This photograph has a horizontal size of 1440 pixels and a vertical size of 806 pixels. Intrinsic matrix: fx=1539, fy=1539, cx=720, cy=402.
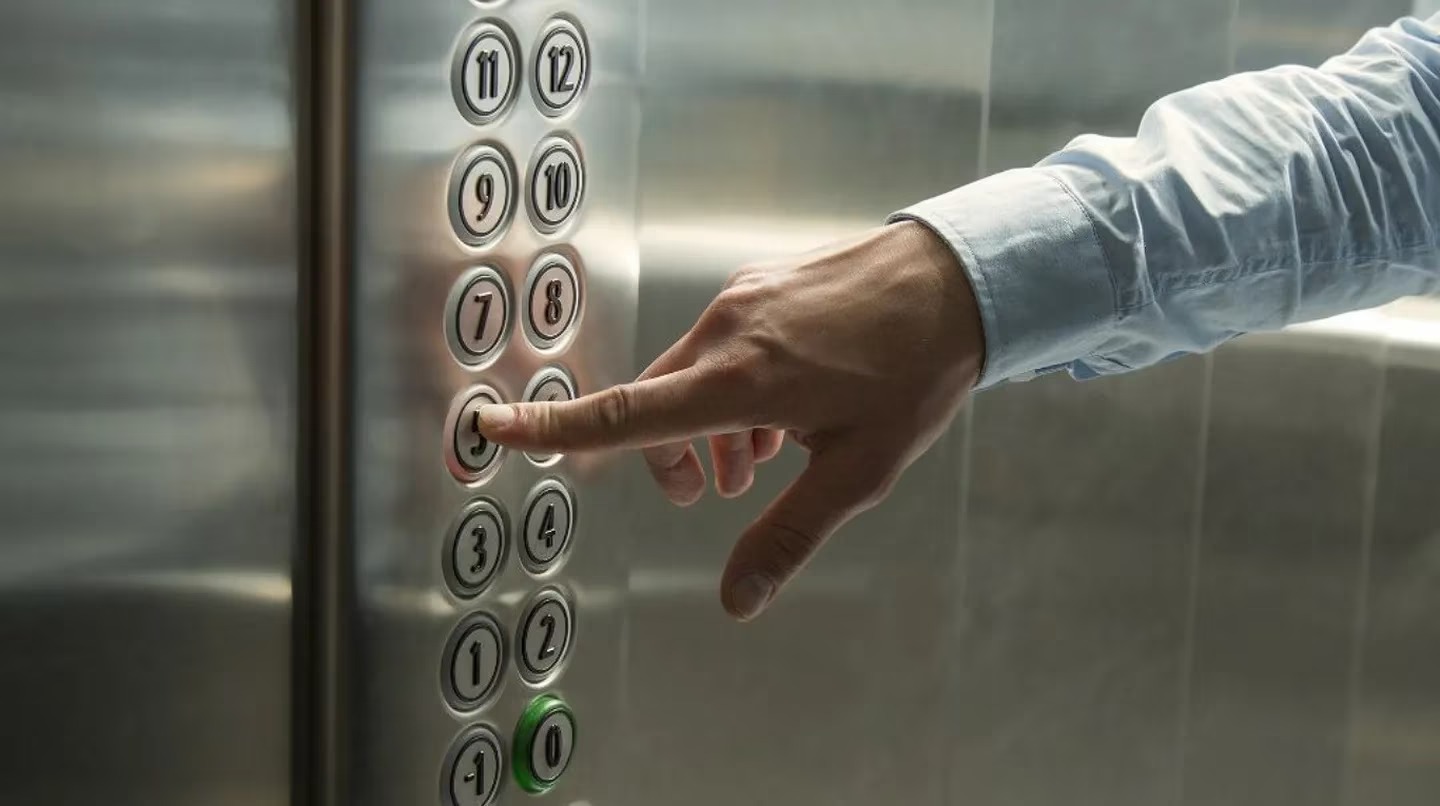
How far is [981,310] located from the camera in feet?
2.37

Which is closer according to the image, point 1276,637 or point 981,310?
point 981,310

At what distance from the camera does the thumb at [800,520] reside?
2.28 ft

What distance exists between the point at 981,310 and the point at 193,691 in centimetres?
40

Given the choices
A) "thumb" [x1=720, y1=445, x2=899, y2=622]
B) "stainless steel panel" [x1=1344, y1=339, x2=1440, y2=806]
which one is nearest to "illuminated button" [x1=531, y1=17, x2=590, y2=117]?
"thumb" [x1=720, y1=445, x2=899, y2=622]

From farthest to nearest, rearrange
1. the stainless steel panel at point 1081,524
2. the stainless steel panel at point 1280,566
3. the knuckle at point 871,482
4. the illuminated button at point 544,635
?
the stainless steel panel at point 1280,566 < the stainless steel panel at point 1081,524 < the illuminated button at point 544,635 < the knuckle at point 871,482

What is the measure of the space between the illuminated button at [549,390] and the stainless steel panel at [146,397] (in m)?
0.12

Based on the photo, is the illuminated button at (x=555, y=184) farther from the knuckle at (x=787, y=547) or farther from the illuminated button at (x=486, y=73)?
the knuckle at (x=787, y=547)

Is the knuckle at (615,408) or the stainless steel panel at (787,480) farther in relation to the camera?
the stainless steel panel at (787,480)

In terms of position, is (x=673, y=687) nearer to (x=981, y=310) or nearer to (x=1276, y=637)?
(x=981, y=310)

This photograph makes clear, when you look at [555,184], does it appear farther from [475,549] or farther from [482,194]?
[475,549]

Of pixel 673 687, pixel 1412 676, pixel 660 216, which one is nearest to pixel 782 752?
pixel 673 687

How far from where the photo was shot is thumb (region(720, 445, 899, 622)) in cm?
69

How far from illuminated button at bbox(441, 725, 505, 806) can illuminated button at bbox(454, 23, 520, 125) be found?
0.31m

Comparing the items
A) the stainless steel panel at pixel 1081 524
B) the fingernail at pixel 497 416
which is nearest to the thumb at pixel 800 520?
the fingernail at pixel 497 416
